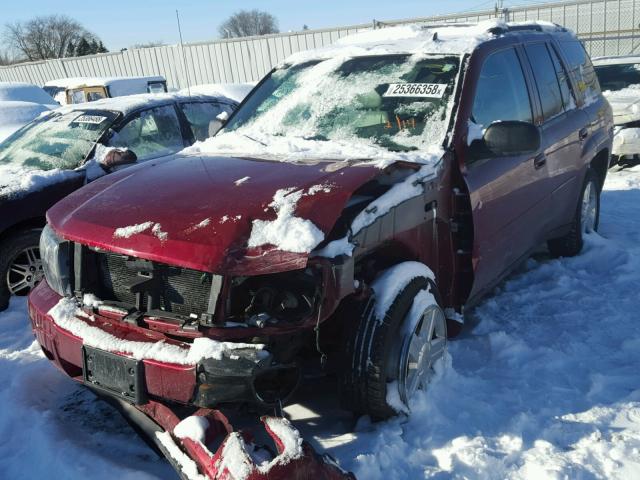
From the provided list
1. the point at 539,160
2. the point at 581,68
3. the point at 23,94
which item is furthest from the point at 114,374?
the point at 23,94

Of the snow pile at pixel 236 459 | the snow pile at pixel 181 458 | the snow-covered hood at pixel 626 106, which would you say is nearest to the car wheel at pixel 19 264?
the snow pile at pixel 181 458

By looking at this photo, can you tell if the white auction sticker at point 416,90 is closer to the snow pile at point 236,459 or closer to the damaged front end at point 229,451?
the damaged front end at point 229,451

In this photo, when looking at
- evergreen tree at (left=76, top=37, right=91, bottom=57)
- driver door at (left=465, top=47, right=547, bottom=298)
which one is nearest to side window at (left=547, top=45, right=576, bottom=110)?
driver door at (left=465, top=47, right=547, bottom=298)

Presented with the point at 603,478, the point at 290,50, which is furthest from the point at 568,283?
the point at 290,50

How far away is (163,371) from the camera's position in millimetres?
2430

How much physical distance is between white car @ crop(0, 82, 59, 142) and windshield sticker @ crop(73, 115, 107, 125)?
554cm

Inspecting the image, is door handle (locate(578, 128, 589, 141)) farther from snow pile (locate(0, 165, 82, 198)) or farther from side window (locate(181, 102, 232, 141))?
snow pile (locate(0, 165, 82, 198))

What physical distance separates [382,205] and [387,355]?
68cm

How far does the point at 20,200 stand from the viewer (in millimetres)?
4652

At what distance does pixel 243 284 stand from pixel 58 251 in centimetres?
102

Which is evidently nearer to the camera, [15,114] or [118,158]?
[118,158]

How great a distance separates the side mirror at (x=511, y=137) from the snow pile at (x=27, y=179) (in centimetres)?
342

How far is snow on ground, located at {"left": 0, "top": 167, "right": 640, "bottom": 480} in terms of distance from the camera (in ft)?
8.64

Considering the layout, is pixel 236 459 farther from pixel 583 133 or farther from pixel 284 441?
pixel 583 133
